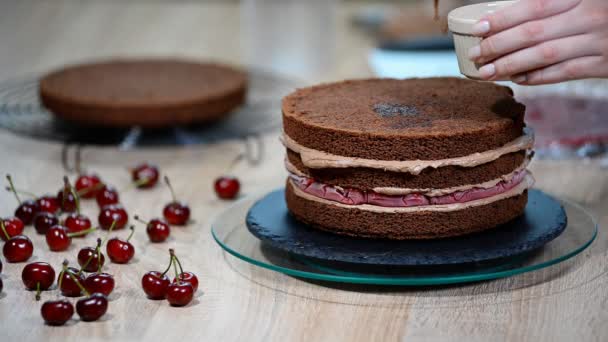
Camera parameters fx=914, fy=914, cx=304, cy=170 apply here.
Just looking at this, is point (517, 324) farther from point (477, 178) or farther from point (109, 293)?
point (109, 293)

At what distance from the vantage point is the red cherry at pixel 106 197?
1959mm

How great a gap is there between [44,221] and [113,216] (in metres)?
0.14

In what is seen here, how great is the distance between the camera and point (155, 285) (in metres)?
1.49

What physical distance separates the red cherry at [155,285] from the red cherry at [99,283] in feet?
0.18

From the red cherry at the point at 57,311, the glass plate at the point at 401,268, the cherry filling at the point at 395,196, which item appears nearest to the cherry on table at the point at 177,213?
the glass plate at the point at 401,268

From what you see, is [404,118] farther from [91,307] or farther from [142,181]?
[142,181]

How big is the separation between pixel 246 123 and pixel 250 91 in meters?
0.39

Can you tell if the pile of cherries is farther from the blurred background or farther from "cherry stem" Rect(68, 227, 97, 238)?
the blurred background

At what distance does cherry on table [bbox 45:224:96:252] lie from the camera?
1715mm

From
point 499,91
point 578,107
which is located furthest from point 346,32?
point 499,91

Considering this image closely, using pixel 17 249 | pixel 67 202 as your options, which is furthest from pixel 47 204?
pixel 17 249

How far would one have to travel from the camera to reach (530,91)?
2.68 metres

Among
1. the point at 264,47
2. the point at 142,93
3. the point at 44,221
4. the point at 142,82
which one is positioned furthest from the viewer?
the point at 264,47

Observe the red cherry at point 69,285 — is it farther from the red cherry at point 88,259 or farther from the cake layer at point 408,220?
the cake layer at point 408,220
